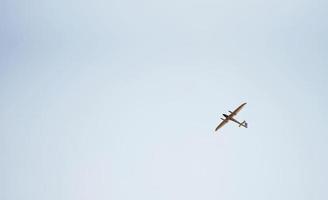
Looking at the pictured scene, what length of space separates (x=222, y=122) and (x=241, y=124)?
5.73 meters

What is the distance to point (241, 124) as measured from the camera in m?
106

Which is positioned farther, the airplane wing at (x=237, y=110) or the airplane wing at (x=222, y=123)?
the airplane wing at (x=222, y=123)

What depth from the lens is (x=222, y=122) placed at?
338 ft

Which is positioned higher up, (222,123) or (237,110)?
(222,123)

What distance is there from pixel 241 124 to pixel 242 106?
861 centimetres

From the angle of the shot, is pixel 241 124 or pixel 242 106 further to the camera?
pixel 241 124

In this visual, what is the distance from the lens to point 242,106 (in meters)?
98.9

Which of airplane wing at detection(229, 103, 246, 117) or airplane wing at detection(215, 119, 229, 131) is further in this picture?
airplane wing at detection(215, 119, 229, 131)

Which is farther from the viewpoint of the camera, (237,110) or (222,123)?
(222,123)

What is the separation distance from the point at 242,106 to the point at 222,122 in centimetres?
655
